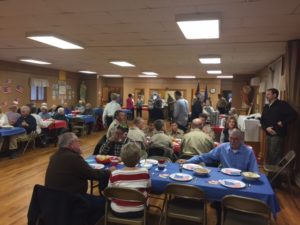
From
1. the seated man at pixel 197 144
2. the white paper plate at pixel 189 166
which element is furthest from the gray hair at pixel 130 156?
the seated man at pixel 197 144

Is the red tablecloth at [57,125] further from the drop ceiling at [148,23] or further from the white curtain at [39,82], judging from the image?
the white curtain at [39,82]

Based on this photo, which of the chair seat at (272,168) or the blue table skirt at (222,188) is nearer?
the blue table skirt at (222,188)

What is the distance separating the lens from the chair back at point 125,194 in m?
2.17

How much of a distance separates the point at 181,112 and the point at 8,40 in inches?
163

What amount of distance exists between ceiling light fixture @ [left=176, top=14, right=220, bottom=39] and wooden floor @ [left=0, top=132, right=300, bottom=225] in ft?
8.05

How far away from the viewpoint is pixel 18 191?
13.0 ft

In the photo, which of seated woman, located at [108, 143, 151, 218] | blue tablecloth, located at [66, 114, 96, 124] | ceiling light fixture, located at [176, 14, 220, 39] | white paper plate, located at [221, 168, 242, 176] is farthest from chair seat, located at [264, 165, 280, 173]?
blue tablecloth, located at [66, 114, 96, 124]

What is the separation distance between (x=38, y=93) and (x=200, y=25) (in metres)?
8.71

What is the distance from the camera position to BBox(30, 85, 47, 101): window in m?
10.0

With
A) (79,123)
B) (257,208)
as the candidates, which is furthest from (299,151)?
(79,123)

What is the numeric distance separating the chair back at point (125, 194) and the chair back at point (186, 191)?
0.88 ft

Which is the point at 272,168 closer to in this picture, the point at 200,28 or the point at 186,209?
the point at 186,209

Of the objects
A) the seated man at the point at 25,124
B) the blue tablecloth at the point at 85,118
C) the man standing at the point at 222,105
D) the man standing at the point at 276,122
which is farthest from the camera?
the man standing at the point at 222,105

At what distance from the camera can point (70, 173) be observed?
241 cm
